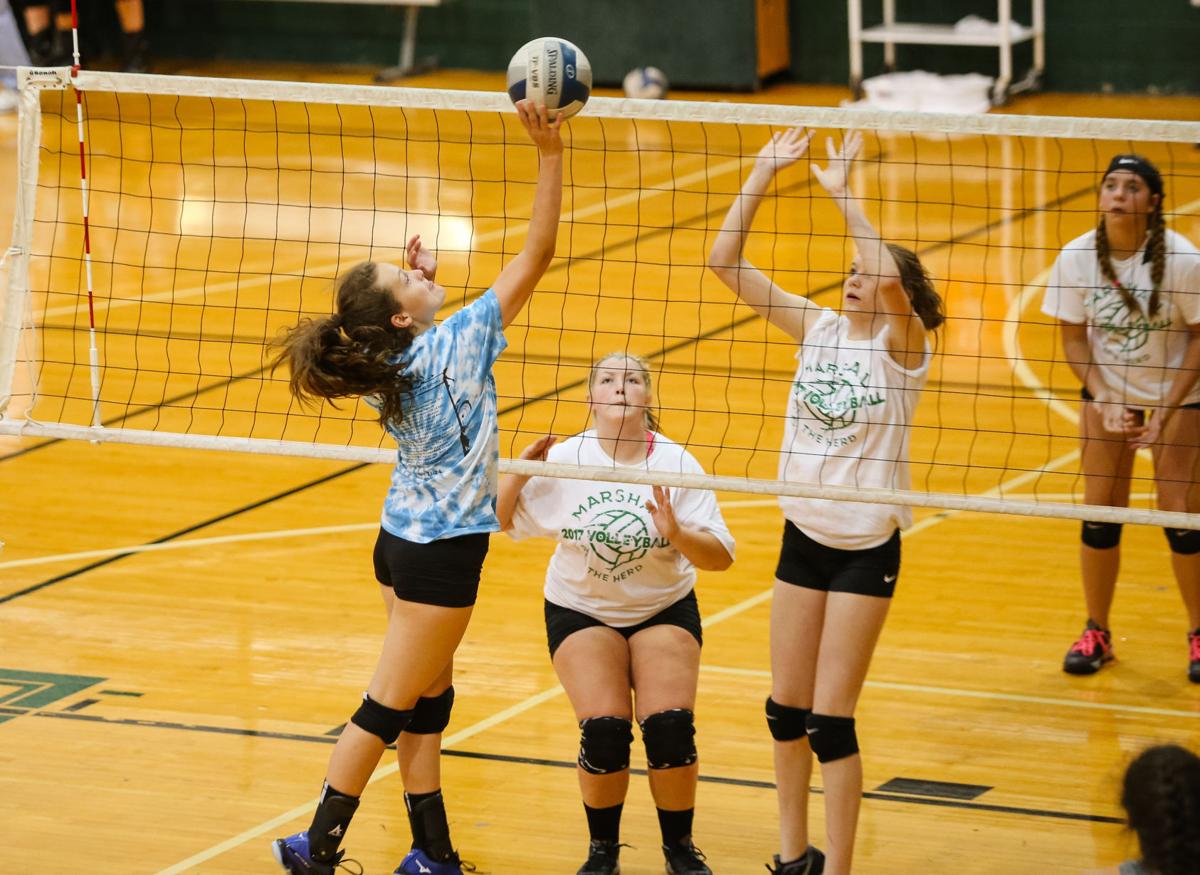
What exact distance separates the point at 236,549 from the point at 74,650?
1165 millimetres

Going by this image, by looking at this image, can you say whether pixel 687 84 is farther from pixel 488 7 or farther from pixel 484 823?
pixel 484 823

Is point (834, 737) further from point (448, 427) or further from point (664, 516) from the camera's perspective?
point (448, 427)

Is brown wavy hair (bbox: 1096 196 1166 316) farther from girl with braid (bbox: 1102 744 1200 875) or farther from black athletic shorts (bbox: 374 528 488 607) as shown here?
girl with braid (bbox: 1102 744 1200 875)

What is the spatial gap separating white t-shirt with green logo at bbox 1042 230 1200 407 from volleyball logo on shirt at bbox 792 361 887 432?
153cm

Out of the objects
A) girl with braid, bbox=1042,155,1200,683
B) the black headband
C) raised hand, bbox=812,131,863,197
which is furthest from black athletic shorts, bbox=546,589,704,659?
the black headband

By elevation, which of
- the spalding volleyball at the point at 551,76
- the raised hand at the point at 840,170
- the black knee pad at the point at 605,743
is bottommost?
the black knee pad at the point at 605,743

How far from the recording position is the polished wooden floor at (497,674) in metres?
5.43

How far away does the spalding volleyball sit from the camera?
15.0ft

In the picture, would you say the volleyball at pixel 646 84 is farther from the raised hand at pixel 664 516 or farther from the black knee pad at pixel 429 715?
the black knee pad at pixel 429 715

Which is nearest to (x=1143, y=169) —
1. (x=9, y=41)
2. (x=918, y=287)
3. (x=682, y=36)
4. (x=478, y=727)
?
(x=918, y=287)

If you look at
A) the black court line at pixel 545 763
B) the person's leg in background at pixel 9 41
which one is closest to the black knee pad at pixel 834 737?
the black court line at pixel 545 763

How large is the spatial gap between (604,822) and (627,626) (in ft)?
1.87

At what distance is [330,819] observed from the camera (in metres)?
4.65

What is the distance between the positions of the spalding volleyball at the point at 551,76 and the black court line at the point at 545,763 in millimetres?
2304
